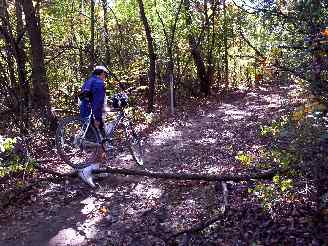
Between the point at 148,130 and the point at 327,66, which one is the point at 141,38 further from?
the point at 327,66

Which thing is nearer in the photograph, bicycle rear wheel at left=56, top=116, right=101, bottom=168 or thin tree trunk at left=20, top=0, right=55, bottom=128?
bicycle rear wheel at left=56, top=116, right=101, bottom=168

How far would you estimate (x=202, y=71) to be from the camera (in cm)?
2336

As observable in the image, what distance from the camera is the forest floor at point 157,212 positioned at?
20.0 feet

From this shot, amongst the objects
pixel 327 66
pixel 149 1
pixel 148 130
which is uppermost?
pixel 149 1

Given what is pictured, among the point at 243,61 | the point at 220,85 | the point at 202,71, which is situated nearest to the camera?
the point at 202,71

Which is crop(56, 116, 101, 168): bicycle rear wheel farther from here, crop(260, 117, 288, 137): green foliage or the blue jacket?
crop(260, 117, 288, 137): green foliage

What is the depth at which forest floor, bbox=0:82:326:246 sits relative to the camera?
20.0 ft

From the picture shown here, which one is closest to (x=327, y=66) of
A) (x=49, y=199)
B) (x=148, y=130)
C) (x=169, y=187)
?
(x=169, y=187)

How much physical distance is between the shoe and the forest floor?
0.13 meters

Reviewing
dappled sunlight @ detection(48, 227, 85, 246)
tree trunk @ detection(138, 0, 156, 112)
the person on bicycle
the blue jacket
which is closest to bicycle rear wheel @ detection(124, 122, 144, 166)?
the person on bicycle

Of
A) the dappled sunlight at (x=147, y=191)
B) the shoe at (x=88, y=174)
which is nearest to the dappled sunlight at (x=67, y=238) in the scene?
the dappled sunlight at (x=147, y=191)

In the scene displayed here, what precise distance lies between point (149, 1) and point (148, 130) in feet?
29.0

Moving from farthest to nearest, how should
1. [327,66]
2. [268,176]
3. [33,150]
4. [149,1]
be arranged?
[149,1] → [33,150] → [268,176] → [327,66]

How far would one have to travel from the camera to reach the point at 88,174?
8.67 m
